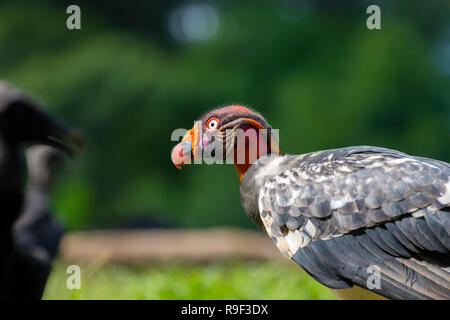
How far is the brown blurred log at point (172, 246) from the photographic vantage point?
26.3 feet

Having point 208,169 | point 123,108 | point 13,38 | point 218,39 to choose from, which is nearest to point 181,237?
point 208,169

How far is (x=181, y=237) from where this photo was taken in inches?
336

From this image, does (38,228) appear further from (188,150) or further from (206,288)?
(188,150)

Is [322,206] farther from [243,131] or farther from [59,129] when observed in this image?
[59,129]

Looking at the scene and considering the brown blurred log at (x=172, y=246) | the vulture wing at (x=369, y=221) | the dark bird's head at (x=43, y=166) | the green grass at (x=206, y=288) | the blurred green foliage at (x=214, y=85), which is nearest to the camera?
the vulture wing at (x=369, y=221)

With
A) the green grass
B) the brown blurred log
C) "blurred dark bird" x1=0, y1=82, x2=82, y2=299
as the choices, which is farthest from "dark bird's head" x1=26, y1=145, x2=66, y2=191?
"blurred dark bird" x1=0, y1=82, x2=82, y2=299

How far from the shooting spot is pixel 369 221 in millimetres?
2484

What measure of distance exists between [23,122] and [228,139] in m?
1.06

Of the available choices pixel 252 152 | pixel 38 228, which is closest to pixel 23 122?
pixel 252 152

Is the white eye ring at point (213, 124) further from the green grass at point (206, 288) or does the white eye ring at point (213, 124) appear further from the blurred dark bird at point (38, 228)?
the green grass at point (206, 288)

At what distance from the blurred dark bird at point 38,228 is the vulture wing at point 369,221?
1.37m

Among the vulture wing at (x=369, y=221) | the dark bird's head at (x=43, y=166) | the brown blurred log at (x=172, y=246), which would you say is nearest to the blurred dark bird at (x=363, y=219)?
the vulture wing at (x=369, y=221)

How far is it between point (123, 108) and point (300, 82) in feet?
12.2

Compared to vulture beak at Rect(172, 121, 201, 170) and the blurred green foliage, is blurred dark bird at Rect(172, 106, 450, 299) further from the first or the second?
the blurred green foliage
